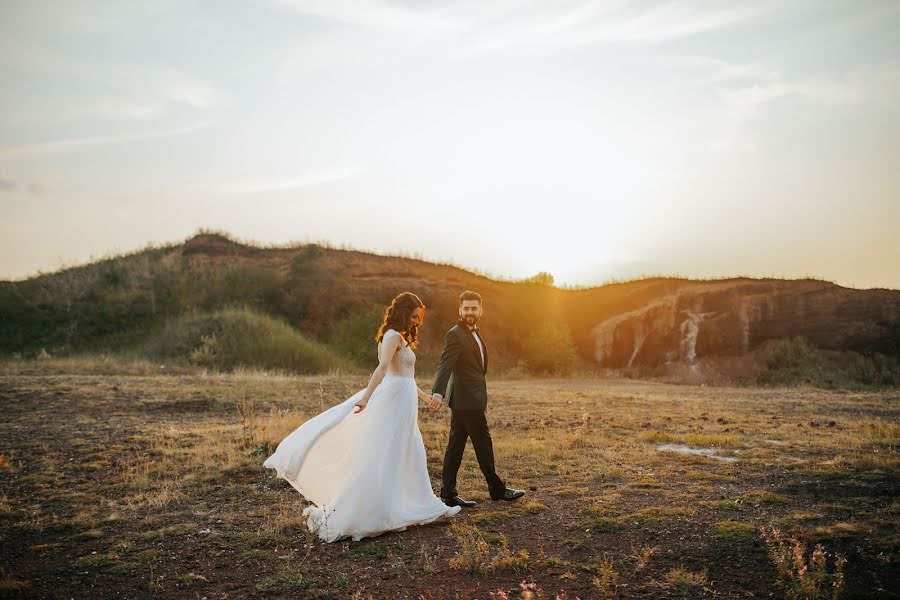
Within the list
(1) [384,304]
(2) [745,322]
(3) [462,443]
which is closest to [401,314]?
(3) [462,443]

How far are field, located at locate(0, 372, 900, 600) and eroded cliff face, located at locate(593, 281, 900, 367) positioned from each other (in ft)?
66.8

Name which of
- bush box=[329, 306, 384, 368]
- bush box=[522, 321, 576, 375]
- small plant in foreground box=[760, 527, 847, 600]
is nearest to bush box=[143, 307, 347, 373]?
bush box=[329, 306, 384, 368]

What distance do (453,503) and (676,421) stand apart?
27.7ft

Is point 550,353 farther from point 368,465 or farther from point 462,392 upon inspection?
point 368,465

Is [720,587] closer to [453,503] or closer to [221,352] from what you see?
[453,503]

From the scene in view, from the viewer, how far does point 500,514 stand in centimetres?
729

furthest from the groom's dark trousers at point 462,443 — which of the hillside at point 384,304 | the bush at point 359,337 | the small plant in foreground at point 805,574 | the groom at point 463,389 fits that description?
the hillside at point 384,304

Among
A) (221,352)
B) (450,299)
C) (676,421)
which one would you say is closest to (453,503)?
(676,421)

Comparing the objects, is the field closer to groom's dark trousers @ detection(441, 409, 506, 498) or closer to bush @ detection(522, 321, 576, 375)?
groom's dark trousers @ detection(441, 409, 506, 498)

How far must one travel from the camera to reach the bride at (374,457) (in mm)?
6488

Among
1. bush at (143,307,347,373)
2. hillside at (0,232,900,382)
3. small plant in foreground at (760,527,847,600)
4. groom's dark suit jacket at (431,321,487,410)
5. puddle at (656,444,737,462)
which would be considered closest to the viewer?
small plant in foreground at (760,527,847,600)

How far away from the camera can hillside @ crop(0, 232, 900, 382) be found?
102 feet

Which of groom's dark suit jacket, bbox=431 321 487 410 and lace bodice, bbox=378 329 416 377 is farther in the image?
groom's dark suit jacket, bbox=431 321 487 410

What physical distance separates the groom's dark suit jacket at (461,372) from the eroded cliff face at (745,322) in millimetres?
28688
